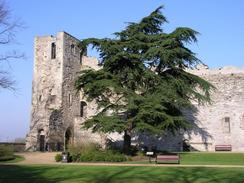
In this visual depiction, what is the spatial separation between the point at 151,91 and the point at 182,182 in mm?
12869

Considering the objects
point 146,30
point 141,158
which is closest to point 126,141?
point 141,158

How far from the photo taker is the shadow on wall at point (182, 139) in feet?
115

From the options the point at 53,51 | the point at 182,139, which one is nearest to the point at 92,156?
the point at 182,139

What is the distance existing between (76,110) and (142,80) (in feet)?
46.9

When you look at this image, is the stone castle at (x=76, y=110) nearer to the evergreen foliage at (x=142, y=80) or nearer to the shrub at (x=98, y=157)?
the evergreen foliage at (x=142, y=80)

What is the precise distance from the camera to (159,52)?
26.3m

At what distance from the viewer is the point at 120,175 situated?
16.2m

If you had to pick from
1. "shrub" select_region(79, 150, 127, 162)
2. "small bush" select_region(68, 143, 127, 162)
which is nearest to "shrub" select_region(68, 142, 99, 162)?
"small bush" select_region(68, 143, 127, 162)

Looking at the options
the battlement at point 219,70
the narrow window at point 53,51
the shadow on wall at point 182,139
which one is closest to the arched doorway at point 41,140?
the narrow window at point 53,51

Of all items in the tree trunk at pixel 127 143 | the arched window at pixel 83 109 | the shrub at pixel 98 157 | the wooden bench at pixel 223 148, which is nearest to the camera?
the shrub at pixel 98 157

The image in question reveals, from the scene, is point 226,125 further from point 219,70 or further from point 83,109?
point 83,109

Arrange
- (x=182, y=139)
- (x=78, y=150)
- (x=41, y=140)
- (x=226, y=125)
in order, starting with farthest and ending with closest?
1. (x=41, y=140)
2. (x=182, y=139)
3. (x=226, y=125)
4. (x=78, y=150)

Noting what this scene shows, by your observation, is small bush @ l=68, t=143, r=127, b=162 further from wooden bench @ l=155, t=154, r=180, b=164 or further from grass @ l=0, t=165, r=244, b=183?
grass @ l=0, t=165, r=244, b=183

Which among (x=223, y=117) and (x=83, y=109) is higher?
(x=83, y=109)
